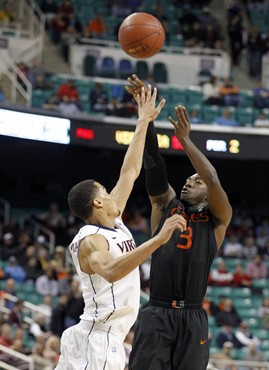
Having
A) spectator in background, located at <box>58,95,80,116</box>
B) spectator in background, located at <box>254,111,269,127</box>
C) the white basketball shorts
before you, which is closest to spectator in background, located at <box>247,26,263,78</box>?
spectator in background, located at <box>254,111,269,127</box>

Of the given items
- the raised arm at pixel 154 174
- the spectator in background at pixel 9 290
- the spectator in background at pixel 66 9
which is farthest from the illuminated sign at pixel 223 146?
the raised arm at pixel 154 174

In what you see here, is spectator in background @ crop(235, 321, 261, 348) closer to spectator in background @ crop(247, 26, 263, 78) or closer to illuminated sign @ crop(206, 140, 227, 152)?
illuminated sign @ crop(206, 140, 227, 152)

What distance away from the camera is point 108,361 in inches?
191

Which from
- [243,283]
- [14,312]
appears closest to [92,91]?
[243,283]

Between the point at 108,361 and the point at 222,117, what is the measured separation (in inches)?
494

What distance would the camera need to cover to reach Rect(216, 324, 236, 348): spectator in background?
13016 mm

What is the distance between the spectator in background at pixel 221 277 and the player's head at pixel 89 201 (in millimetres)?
10421

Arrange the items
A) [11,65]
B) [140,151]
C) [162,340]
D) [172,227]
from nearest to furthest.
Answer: [172,227] → [162,340] → [140,151] → [11,65]

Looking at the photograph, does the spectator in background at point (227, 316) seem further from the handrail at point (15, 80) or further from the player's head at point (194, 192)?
the player's head at point (194, 192)

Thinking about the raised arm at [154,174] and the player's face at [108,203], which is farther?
the raised arm at [154,174]

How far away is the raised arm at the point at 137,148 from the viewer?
549 cm

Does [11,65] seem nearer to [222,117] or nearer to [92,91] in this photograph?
[92,91]

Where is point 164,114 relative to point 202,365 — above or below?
above

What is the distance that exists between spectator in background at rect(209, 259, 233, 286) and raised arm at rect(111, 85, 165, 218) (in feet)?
32.6
